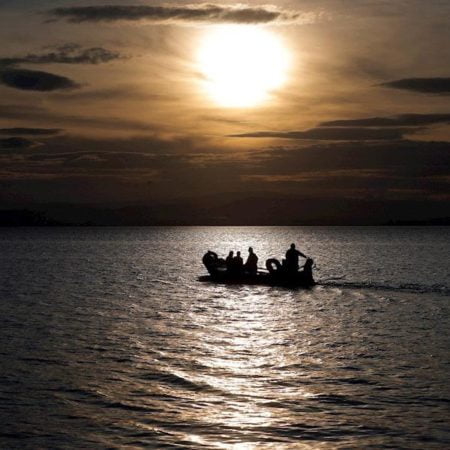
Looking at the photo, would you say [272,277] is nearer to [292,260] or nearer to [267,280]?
[267,280]

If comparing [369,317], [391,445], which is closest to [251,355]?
[391,445]

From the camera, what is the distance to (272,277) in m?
56.0

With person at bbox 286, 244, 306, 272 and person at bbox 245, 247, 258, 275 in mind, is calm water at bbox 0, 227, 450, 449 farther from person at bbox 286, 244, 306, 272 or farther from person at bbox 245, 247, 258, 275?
person at bbox 245, 247, 258, 275

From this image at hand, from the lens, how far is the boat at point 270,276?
55281 mm

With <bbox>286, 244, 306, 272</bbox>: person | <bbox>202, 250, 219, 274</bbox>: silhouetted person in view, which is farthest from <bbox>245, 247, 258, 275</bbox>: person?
<bbox>202, 250, 219, 274</bbox>: silhouetted person

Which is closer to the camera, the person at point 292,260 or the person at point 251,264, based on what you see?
the person at point 292,260

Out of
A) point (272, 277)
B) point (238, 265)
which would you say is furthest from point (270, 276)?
point (238, 265)

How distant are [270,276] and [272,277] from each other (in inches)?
9.4

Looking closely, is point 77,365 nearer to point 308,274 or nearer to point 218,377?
point 218,377

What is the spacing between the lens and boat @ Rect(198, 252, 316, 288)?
5528 centimetres

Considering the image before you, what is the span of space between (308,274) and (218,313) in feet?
45.6

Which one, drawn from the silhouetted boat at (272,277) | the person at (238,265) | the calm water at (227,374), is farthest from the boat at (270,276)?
the calm water at (227,374)

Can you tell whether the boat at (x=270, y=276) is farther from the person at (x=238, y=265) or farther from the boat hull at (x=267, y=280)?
the person at (x=238, y=265)

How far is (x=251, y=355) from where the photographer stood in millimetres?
29062
